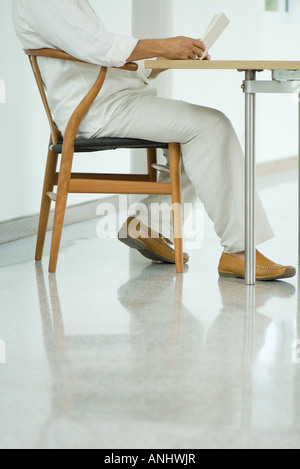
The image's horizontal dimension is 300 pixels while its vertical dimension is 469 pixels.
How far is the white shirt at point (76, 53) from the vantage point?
104 inches

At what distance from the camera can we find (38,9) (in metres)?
2.69

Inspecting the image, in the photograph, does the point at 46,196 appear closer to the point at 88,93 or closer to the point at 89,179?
the point at 89,179

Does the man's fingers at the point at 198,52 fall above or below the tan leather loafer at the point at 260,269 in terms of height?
above

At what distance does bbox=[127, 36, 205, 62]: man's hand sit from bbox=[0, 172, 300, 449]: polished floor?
741mm

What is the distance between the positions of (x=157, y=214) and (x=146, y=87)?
47 centimetres

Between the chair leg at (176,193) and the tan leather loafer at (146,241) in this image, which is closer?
the chair leg at (176,193)

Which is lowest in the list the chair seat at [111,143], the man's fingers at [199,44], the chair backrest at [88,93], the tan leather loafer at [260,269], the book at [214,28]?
the tan leather loafer at [260,269]

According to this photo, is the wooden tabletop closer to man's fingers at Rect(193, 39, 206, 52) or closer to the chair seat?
man's fingers at Rect(193, 39, 206, 52)

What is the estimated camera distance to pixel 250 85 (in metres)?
2.55

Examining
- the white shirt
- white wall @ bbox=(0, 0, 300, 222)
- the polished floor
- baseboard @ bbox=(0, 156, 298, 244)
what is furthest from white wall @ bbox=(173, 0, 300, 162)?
the polished floor

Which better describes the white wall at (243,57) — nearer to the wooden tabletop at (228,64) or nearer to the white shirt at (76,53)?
the white shirt at (76,53)

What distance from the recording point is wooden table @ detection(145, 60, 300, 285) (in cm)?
246

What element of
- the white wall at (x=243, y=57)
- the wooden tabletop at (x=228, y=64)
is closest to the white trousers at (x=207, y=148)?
the wooden tabletop at (x=228, y=64)
